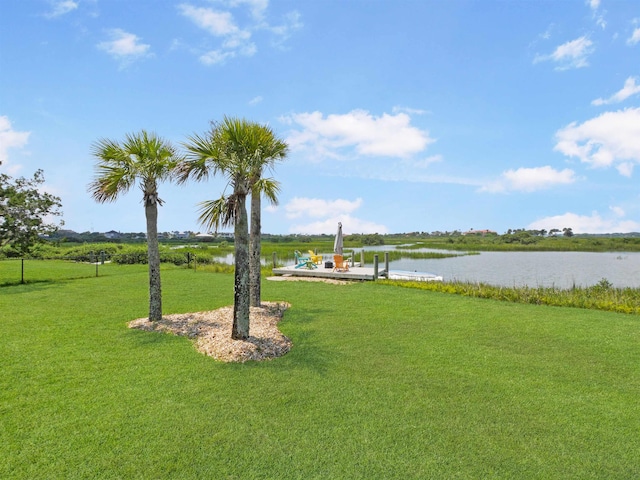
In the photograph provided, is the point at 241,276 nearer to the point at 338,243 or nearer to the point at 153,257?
the point at 153,257

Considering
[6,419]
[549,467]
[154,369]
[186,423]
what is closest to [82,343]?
[154,369]

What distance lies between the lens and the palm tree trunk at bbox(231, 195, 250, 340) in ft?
17.7

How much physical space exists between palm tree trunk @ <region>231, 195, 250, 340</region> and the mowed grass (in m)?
0.73

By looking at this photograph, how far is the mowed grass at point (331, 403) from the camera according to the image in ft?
9.09

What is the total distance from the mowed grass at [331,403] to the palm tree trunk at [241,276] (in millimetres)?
733

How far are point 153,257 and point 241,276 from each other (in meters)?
2.42

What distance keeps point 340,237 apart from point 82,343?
1212cm

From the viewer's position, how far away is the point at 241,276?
5406 mm

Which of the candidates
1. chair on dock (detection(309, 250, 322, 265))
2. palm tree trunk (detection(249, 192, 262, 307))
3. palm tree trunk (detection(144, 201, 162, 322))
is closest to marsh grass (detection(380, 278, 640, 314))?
chair on dock (detection(309, 250, 322, 265))

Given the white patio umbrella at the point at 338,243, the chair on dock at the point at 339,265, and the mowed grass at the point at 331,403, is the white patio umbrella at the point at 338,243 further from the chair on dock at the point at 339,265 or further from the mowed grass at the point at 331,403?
the mowed grass at the point at 331,403

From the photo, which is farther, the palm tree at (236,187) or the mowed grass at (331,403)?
the palm tree at (236,187)

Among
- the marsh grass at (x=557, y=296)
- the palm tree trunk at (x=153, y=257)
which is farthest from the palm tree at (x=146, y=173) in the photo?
the marsh grass at (x=557, y=296)

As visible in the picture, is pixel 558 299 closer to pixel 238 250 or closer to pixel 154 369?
pixel 238 250

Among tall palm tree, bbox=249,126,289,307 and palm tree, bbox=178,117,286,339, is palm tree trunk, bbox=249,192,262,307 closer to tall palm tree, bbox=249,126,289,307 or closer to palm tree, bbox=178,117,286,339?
tall palm tree, bbox=249,126,289,307
